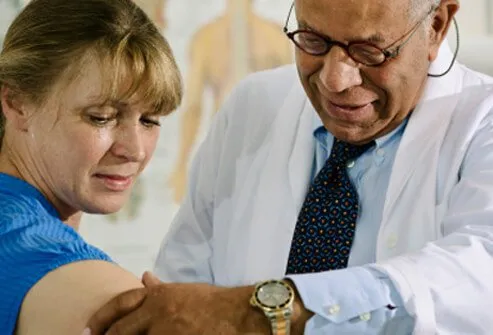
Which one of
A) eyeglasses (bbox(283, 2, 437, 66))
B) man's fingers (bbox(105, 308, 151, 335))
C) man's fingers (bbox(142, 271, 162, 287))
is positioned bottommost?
man's fingers (bbox(105, 308, 151, 335))

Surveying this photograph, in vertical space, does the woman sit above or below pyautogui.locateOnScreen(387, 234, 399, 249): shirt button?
above

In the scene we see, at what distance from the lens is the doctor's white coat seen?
1.53 meters

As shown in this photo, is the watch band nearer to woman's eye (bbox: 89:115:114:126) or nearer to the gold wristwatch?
the gold wristwatch

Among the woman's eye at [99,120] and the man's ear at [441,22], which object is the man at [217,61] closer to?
the man's ear at [441,22]

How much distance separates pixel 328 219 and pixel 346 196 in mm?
58

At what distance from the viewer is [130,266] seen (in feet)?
10.7

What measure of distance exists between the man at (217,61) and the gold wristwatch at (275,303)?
193cm

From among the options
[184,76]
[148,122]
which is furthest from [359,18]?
[184,76]

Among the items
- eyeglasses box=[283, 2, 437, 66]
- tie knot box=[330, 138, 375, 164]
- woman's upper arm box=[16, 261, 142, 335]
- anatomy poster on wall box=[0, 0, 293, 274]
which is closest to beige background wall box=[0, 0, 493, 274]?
anatomy poster on wall box=[0, 0, 293, 274]

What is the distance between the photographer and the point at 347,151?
75.9 inches

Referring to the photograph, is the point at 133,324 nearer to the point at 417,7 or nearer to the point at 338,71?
the point at 338,71

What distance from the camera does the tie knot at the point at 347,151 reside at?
192cm

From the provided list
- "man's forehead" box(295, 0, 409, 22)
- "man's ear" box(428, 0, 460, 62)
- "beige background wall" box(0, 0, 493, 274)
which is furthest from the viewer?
"beige background wall" box(0, 0, 493, 274)

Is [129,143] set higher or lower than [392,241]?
higher
